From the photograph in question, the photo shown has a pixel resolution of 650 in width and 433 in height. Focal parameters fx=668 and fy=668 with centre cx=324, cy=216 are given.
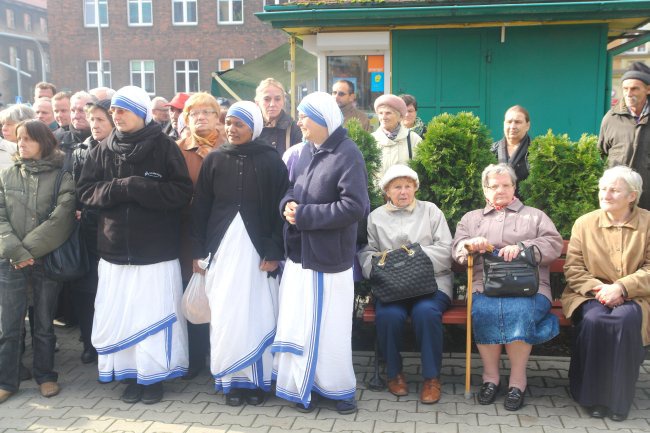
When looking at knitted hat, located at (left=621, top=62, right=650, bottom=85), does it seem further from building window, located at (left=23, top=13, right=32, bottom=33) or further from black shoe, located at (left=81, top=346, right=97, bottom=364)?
building window, located at (left=23, top=13, right=32, bottom=33)

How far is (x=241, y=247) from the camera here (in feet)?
14.5

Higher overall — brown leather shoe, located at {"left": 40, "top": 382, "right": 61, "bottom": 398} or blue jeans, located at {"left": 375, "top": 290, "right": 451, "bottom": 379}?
blue jeans, located at {"left": 375, "top": 290, "right": 451, "bottom": 379}

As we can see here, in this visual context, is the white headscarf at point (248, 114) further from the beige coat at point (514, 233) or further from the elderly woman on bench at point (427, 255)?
the beige coat at point (514, 233)

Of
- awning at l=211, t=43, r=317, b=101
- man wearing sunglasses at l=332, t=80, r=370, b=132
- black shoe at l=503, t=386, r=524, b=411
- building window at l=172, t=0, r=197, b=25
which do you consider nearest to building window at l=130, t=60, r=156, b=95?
building window at l=172, t=0, r=197, b=25

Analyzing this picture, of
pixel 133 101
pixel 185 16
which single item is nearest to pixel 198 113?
pixel 133 101

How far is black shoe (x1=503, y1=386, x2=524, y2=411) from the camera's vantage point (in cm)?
434

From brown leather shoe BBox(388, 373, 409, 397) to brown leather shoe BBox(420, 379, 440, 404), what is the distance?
0.15 m

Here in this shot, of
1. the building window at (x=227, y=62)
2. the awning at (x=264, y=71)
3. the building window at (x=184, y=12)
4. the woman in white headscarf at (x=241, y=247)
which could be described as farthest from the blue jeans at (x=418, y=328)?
the building window at (x=184, y=12)

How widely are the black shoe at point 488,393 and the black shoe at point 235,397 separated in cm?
161

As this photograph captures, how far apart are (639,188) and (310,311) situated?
7.56ft

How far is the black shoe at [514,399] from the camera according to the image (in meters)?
4.34

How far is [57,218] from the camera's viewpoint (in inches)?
189

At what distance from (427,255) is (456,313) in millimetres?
452

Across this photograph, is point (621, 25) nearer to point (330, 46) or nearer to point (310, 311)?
point (330, 46)
